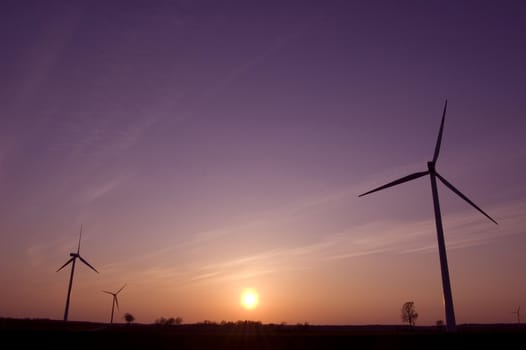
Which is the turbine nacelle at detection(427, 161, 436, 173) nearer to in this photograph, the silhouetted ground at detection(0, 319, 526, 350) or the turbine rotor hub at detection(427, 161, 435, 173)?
the turbine rotor hub at detection(427, 161, 435, 173)

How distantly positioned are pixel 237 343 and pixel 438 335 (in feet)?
31.7

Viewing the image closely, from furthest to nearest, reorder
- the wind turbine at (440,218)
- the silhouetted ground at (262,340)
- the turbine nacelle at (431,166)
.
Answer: the turbine nacelle at (431,166), the wind turbine at (440,218), the silhouetted ground at (262,340)

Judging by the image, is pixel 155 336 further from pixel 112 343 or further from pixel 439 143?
pixel 439 143

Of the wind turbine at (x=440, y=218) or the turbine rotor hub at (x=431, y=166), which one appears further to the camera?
the turbine rotor hub at (x=431, y=166)

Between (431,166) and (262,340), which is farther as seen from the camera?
(431,166)

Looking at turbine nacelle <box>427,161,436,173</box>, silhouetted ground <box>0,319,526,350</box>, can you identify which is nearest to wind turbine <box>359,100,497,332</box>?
turbine nacelle <box>427,161,436,173</box>

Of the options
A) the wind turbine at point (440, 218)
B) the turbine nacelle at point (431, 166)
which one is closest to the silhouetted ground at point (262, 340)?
the wind turbine at point (440, 218)

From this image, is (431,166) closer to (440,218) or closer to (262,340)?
(440,218)

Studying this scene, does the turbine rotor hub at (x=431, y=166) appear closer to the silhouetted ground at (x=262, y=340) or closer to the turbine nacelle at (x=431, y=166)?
the turbine nacelle at (x=431, y=166)

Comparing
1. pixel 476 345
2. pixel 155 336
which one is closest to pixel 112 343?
pixel 155 336

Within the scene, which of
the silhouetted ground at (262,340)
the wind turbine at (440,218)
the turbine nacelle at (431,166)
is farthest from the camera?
the turbine nacelle at (431,166)

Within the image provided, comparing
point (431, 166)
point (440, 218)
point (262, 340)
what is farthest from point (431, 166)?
point (262, 340)

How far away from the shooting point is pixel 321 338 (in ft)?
→ 72.4

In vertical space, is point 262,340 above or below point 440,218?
below
